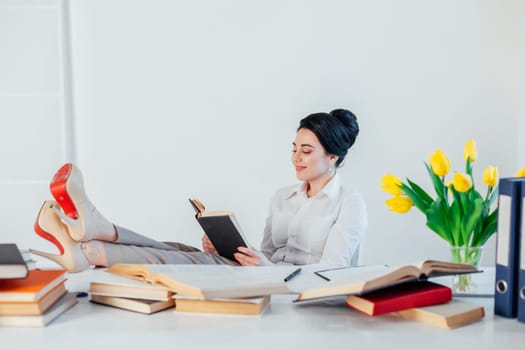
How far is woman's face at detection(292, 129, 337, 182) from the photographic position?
268 centimetres

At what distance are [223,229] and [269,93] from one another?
1.81 meters

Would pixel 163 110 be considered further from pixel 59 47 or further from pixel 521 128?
pixel 521 128

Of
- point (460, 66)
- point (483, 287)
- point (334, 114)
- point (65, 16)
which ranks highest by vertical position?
point (65, 16)

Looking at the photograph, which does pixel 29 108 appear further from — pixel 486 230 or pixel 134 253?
pixel 486 230

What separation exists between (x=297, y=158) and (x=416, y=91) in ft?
4.97

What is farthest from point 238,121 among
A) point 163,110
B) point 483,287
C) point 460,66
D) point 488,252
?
point 483,287

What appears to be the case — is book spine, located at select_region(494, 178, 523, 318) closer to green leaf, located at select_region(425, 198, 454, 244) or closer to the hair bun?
green leaf, located at select_region(425, 198, 454, 244)

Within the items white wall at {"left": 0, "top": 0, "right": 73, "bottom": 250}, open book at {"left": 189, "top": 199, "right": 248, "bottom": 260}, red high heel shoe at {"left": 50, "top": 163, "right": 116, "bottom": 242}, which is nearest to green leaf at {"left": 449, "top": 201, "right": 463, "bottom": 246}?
open book at {"left": 189, "top": 199, "right": 248, "bottom": 260}

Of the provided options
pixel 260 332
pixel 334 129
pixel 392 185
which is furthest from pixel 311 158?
pixel 260 332

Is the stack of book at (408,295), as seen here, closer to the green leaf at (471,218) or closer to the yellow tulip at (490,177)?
the green leaf at (471,218)

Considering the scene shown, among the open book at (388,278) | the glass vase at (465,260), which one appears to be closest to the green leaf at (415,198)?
the glass vase at (465,260)

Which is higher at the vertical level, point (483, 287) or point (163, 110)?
point (163, 110)

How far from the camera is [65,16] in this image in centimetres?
380

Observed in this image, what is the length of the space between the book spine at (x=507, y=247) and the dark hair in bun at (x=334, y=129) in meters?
1.41
